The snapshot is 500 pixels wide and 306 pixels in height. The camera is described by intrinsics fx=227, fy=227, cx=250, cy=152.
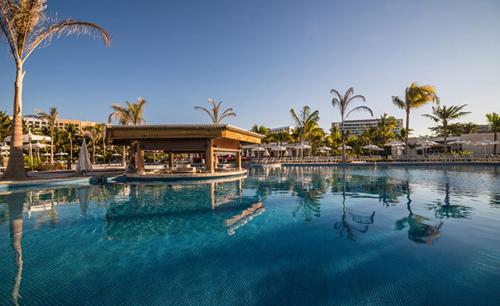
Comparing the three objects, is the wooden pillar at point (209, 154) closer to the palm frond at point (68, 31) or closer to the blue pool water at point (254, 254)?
the blue pool water at point (254, 254)

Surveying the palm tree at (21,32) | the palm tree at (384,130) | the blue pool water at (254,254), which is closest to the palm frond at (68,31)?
the palm tree at (21,32)

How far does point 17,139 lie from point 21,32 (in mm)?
6684

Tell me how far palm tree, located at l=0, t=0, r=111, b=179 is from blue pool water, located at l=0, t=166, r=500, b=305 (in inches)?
353

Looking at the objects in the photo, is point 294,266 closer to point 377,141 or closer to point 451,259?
point 451,259

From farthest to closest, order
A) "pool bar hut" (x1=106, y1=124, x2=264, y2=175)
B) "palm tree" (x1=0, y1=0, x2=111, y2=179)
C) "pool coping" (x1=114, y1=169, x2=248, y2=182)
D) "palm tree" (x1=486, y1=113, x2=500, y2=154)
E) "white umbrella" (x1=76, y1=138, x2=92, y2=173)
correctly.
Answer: "palm tree" (x1=486, y1=113, x2=500, y2=154) < "white umbrella" (x1=76, y1=138, x2=92, y2=173) < "pool coping" (x1=114, y1=169, x2=248, y2=182) < "pool bar hut" (x1=106, y1=124, x2=264, y2=175) < "palm tree" (x1=0, y1=0, x2=111, y2=179)

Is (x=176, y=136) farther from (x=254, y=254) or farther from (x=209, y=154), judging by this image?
(x=254, y=254)

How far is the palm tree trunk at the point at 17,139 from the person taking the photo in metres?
14.4

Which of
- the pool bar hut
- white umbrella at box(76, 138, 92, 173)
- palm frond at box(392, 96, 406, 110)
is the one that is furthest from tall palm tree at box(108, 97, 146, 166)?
palm frond at box(392, 96, 406, 110)

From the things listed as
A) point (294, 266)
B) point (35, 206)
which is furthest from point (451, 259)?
point (35, 206)

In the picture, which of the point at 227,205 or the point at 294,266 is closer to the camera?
the point at 294,266

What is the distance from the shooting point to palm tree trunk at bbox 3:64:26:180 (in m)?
14.4

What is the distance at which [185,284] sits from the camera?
3.46 metres

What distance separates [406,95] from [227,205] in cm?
3015

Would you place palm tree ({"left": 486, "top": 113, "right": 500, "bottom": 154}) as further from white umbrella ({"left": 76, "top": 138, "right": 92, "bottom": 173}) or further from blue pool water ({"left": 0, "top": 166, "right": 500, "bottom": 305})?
white umbrella ({"left": 76, "top": 138, "right": 92, "bottom": 173})
